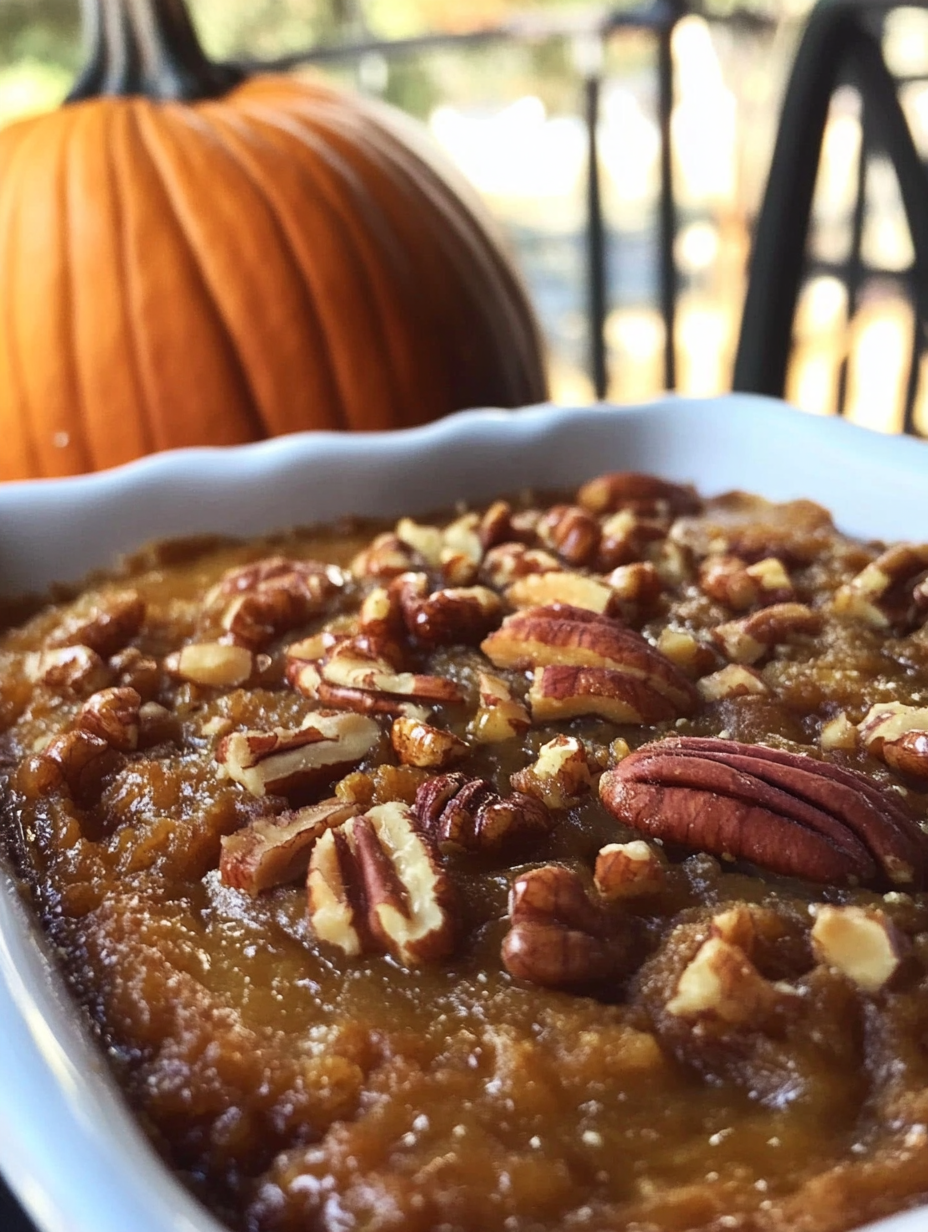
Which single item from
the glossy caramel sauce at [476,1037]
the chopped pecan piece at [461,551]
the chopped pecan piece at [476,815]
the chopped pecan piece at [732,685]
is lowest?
the glossy caramel sauce at [476,1037]

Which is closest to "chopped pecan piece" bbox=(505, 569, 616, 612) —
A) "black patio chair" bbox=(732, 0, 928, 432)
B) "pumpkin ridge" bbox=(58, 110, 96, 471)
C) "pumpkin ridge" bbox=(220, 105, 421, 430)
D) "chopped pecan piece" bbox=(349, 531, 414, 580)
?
"chopped pecan piece" bbox=(349, 531, 414, 580)

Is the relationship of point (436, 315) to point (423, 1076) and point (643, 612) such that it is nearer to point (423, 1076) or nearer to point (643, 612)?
point (643, 612)

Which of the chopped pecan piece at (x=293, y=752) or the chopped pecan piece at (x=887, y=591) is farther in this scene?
the chopped pecan piece at (x=887, y=591)

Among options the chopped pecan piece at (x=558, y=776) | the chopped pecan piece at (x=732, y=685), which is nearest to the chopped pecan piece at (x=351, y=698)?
the chopped pecan piece at (x=558, y=776)

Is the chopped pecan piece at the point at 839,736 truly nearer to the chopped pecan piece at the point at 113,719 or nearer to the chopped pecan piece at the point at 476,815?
the chopped pecan piece at the point at 476,815

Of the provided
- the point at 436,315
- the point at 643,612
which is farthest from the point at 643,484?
the point at 436,315

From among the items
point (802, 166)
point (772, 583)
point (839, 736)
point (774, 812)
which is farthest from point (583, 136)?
point (774, 812)
